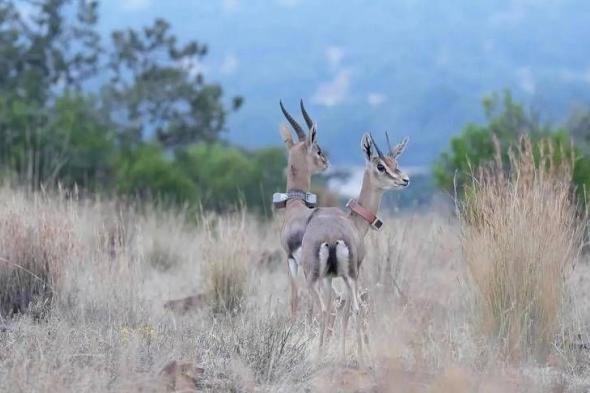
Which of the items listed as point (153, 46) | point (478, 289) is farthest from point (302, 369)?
point (153, 46)

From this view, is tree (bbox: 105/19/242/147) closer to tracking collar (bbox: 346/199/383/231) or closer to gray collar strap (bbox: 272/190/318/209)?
gray collar strap (bbox: 272/190/318/209)

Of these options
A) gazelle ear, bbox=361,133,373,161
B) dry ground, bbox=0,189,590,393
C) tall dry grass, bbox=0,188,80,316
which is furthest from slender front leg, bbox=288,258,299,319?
tall dry grass, bbox=0,188,80,316

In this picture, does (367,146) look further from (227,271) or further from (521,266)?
(227,271)

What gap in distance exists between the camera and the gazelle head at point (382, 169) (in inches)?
387

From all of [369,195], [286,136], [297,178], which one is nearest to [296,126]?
[286,136]

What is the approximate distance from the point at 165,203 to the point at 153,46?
1859 centimetres

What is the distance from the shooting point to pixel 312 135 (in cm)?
1074

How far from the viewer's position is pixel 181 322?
968 cm

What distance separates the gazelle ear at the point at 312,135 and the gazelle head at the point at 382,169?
2.75ft

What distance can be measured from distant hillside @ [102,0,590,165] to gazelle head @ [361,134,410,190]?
77661mm

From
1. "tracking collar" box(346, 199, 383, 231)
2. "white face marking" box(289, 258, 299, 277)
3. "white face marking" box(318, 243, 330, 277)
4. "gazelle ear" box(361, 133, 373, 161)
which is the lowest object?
"white face marking" box(289, 258, 299, 277)

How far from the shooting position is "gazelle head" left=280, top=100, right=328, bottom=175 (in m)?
10.7

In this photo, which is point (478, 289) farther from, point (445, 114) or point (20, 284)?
point (445, 114)

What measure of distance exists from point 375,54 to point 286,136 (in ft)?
466
